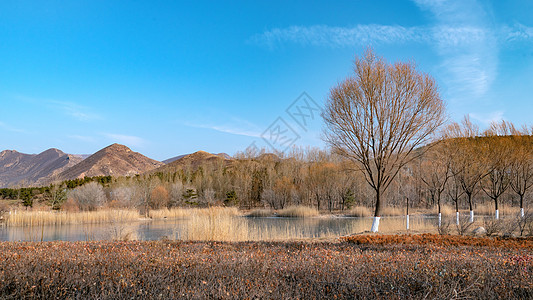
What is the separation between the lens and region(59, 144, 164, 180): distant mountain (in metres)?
106

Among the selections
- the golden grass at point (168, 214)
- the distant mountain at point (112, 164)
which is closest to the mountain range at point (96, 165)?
the distant mountain at point (112, 164)

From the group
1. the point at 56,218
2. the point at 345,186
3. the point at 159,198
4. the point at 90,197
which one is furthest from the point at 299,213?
the point at 90,197

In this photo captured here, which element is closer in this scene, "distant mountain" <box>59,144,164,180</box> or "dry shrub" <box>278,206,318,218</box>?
"dry shrub" <box>278,206,318,218</box>

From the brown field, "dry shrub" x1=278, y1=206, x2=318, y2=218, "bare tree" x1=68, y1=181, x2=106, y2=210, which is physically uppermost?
the brown field

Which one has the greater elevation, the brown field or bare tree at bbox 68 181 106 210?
the brown field

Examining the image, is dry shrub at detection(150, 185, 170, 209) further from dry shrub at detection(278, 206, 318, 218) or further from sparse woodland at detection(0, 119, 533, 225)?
dry shrub at detection(278, 206, 318, 218)

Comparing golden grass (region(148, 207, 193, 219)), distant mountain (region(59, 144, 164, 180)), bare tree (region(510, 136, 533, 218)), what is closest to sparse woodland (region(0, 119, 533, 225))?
bare tree (region(510, 136, 533, 218))

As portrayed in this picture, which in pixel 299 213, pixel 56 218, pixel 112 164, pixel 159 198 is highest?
pixel 112 164

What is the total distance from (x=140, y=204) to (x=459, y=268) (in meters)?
42.3

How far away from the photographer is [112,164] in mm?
113562

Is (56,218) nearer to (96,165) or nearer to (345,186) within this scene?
(345,186)

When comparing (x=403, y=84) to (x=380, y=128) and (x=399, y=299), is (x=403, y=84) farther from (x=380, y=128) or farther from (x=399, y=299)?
(x=399, y=299)

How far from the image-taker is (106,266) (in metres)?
4.75

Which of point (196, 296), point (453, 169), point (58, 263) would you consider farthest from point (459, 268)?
point (453, 169)
